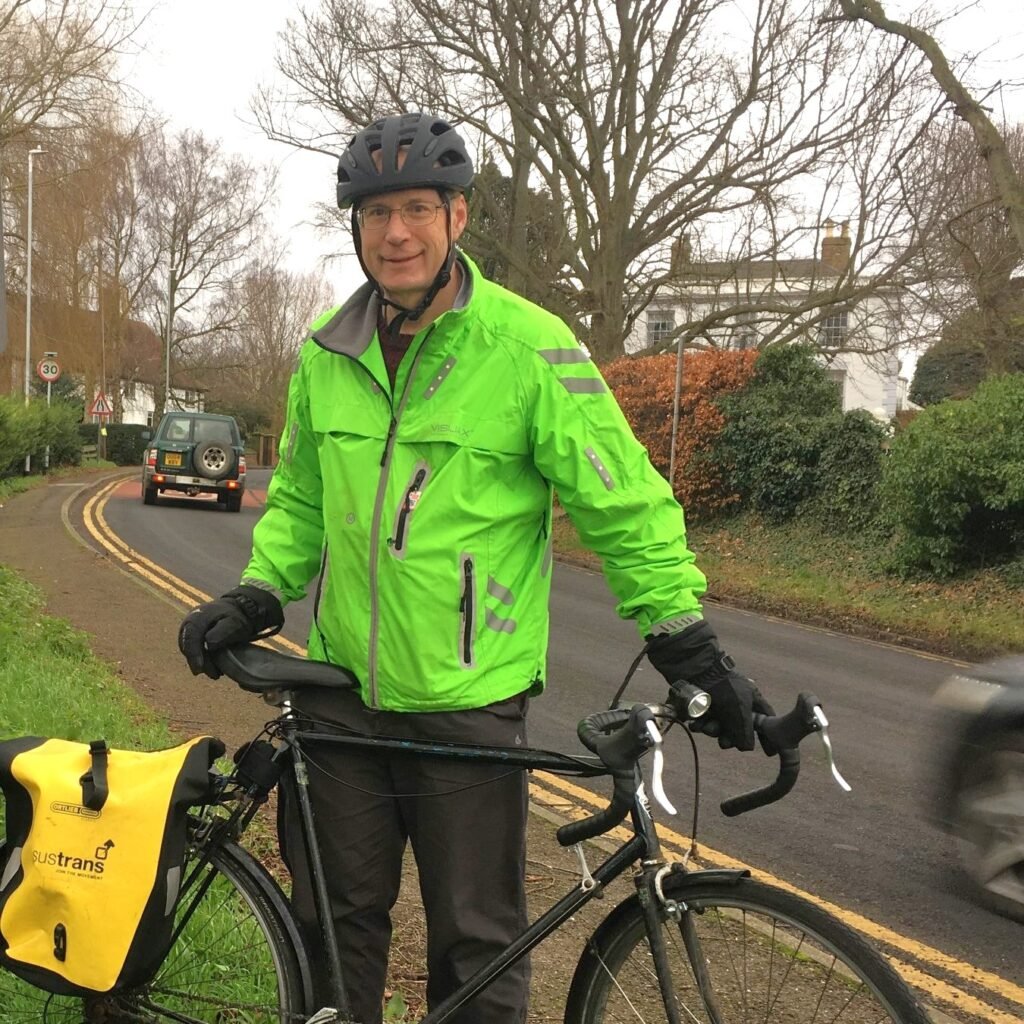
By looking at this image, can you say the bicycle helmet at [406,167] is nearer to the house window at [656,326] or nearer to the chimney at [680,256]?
the chimney at [680,256]

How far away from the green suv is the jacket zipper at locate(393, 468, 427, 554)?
62.6 feet

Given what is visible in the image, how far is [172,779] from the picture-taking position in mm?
2355

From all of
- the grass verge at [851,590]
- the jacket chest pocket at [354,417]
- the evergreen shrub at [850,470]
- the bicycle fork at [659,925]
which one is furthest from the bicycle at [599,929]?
the evergreen shrub at [850,470]

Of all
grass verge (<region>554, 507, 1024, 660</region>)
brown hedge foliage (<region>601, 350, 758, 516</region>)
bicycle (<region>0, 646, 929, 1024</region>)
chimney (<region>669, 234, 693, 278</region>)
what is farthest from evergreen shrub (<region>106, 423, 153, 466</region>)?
bicycle (<region>0, 646, 929, 1024</region>)

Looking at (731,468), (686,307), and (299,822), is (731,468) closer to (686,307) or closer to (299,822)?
(686,307)

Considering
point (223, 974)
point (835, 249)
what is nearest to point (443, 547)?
point (223, 974)

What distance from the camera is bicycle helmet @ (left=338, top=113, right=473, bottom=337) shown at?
237 centimetres

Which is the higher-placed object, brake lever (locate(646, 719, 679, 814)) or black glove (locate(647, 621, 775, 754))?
black glove (locate(647, 621, 775, 754))

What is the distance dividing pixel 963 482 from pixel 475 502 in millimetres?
10680

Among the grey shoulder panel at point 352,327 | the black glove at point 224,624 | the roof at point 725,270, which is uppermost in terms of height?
the roof at point 725,270

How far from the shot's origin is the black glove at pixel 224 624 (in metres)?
2.49

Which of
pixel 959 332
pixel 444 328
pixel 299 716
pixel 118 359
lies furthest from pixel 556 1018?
pixel 118 359

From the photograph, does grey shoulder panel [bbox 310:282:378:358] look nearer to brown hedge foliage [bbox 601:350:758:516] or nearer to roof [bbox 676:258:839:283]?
brown hedge foliage [bbox 601:350:758:516]

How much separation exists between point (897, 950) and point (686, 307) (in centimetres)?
2168
